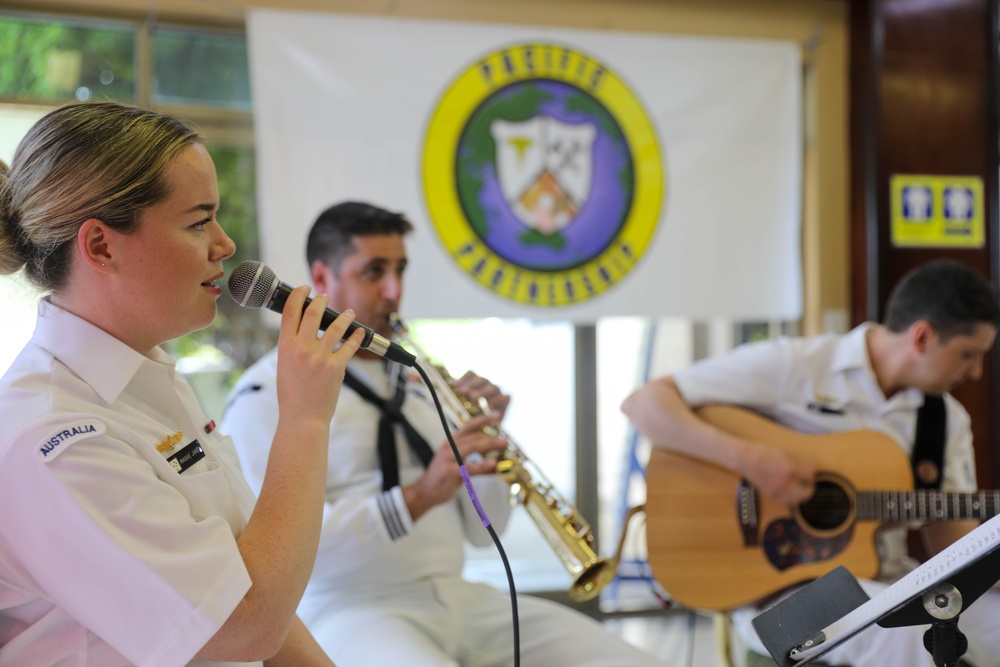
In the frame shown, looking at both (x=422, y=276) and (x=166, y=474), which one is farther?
(x=422, y=276)

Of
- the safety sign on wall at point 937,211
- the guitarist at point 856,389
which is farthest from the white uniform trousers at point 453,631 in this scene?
the safety sign on wall at point 937,211

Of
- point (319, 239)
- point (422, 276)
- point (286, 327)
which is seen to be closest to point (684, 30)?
point (422, 276)

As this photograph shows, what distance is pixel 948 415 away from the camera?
9.27 ft

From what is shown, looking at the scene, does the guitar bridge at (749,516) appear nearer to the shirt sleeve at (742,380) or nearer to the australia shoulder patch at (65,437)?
the shirt sleeve at (742,380)

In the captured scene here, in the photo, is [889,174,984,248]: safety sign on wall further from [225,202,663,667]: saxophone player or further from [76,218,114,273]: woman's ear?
[76,218,114,273]: woman's ear

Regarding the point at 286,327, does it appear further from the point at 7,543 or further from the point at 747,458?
the point at 747,458

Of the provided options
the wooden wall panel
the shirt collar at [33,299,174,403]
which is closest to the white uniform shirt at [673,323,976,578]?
the wooden wall panel

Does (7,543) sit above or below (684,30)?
below

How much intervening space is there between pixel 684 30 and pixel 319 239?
7.52 feet

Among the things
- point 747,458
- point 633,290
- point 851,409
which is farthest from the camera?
point 633,290

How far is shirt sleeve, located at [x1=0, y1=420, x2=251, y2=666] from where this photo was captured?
1.14 metres

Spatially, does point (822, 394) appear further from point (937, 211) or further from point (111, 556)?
point (111, 556)

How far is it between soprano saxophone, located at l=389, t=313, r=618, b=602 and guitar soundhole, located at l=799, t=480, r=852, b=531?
867 millimetres

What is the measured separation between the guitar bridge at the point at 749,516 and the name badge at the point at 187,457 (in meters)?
1.72
